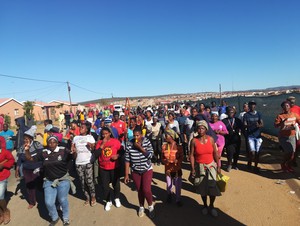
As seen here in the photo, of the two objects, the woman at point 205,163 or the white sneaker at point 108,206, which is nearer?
the woman at point 205,163

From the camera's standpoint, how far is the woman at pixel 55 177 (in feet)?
13.1

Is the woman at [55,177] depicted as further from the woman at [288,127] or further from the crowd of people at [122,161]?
the woman at [288,127]

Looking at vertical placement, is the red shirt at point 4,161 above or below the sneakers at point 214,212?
above

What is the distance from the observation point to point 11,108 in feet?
140

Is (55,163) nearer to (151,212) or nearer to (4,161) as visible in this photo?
(4,161)

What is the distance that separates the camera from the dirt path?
158 inches

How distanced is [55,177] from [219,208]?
3.19 metres

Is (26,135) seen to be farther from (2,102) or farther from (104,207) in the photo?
(2,102)

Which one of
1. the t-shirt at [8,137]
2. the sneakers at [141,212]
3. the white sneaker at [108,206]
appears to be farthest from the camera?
the t-shirt at [8,137]

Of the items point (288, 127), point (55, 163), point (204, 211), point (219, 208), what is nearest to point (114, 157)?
point (55, 163)

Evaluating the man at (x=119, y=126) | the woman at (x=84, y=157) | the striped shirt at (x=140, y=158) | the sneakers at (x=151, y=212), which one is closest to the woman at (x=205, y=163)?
the striped shirt at (x=140, y=158)

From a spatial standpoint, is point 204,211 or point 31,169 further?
point 31,169

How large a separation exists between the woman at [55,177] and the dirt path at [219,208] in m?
0.53

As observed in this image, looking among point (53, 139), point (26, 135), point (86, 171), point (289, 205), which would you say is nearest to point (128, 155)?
point (86, 171)
